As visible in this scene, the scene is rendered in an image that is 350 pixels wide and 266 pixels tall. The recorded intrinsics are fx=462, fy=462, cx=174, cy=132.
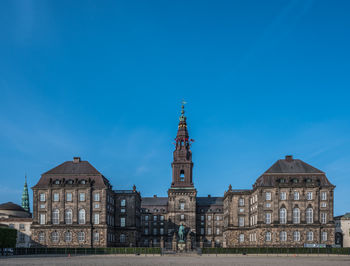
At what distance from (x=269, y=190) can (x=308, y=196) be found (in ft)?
26.1

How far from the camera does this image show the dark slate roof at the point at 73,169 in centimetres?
9815

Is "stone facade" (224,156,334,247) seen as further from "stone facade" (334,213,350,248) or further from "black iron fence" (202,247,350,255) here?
"stone facade" (334,213,350,248)

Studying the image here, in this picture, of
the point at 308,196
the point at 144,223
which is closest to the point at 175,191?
the point at 144,223

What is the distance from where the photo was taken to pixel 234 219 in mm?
109312

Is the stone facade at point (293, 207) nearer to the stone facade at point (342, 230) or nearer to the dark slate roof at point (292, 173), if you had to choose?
the dark slate roof at point (292, 173)

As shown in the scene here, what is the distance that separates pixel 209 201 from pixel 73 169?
57.6 m

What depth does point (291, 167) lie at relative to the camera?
324ft

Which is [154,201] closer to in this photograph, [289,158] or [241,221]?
[241,221]

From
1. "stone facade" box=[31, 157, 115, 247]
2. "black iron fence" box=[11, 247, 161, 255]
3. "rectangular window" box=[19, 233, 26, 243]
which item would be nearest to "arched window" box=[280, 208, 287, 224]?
"black iron fence" box=[11, 247, 161, 255]

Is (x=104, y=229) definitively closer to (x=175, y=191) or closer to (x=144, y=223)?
(x=175, y=191)

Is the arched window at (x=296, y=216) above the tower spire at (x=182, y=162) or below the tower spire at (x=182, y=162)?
below

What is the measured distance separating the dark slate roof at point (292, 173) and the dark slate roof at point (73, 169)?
35.8 meters

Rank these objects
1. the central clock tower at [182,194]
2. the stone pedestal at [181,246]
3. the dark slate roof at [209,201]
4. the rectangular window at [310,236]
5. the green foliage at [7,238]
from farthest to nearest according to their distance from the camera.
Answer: the dark slate roof at [209,201] < the central clock tower at [182,194] < the rectangular window at [310,236] < the stone pedestal at [181,246] < the green foliage at [7,238]

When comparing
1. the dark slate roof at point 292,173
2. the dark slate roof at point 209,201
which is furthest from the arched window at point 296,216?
the dark slate roof at point 209,201
